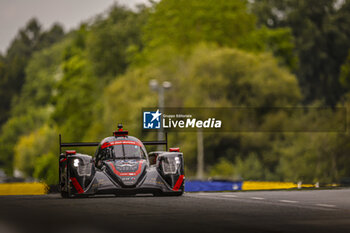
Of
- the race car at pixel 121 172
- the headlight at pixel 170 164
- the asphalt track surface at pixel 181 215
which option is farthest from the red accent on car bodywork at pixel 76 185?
the headlight at pixel 170 164

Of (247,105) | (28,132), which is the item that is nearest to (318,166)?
(247,105)

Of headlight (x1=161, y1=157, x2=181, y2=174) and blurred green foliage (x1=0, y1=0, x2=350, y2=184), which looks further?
blurred green foliage (x1=0, y1=0, x2=350, y2=184)

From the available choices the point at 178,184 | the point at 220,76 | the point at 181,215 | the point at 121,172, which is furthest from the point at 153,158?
the point at 220,76

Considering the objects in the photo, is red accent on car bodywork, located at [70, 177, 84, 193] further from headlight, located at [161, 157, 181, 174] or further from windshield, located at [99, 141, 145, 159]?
headlight, located at [161, 157, 181, 174]

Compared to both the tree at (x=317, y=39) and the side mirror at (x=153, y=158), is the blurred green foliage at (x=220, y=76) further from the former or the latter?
the side mirror at (x=153, y=158)

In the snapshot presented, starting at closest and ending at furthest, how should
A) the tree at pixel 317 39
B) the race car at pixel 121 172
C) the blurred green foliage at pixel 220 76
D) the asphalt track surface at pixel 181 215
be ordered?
the asphalt track surface at pixel 181 215
the race car at pixel 121 172
the blurred green foliage at pixel 220 76
the tree at pixel 317 39

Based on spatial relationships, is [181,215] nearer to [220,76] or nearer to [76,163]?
[76,163]

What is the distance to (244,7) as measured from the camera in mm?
89312

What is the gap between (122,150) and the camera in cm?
2477

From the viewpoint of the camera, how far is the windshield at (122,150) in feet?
80.9

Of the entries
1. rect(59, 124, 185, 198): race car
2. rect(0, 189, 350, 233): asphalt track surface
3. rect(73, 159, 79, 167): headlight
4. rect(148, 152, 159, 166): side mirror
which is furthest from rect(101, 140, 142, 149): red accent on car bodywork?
rect(0, 189, 350, 233): asphalt track surface

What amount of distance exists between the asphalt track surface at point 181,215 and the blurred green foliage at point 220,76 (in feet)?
144

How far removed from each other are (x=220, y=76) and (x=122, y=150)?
5011cm

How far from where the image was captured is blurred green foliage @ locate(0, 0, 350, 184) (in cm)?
7288
